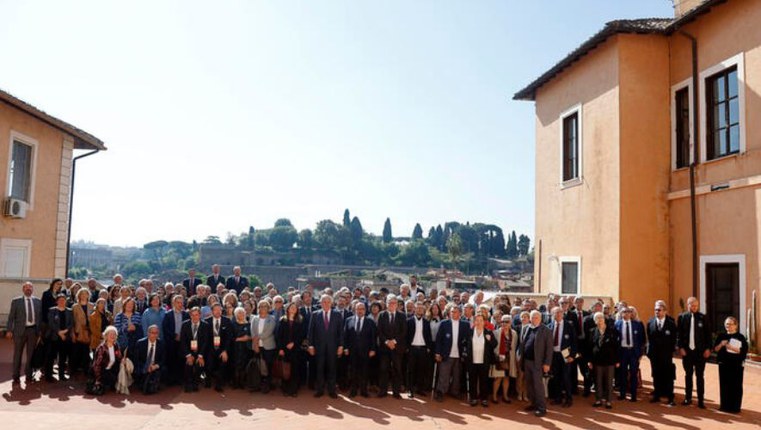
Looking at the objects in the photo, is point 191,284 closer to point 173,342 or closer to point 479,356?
point 173,342

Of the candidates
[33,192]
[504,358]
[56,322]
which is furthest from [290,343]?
[33,192]

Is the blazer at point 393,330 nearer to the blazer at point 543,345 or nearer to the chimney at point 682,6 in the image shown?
the blazer at point 543,345

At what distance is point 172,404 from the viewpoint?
8953mm

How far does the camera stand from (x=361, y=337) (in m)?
10.1

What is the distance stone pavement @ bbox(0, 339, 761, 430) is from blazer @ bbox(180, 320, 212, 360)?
0.65m

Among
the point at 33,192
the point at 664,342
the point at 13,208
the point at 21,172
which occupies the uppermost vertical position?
the point at 21,172

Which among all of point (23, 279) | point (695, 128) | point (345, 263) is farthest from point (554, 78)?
point (345, 263)

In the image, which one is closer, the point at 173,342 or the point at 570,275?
the point at 173,342

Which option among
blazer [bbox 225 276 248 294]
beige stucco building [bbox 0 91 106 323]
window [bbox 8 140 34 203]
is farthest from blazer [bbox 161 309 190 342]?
window [bbox 8 140 34 203]

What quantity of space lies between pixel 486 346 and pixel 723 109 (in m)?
9.23

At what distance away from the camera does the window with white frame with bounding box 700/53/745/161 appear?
13.5 m

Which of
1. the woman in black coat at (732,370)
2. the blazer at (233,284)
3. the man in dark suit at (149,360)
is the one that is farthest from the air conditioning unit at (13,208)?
the woman in black coat at (732,370)

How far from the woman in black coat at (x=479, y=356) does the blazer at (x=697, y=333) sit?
3.07 m

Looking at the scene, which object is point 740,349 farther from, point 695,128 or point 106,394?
point 106,394
